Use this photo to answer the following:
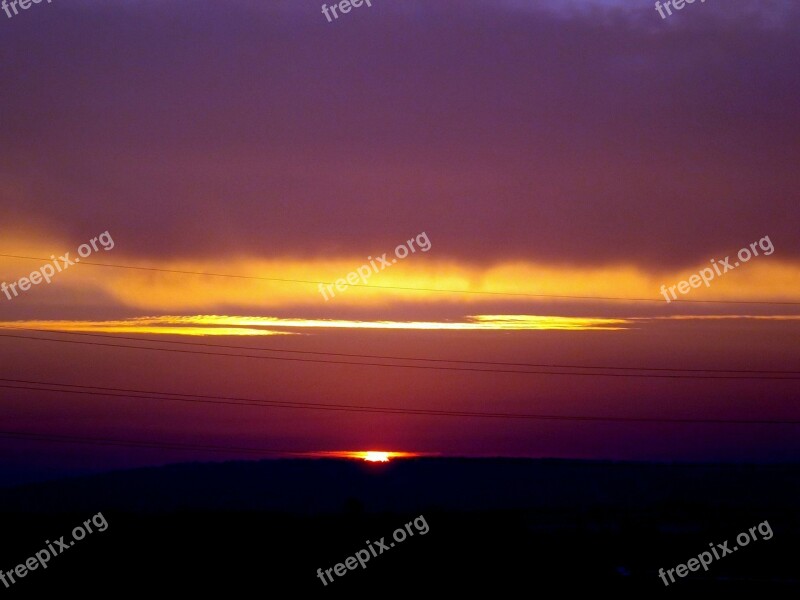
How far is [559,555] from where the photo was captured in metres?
26.1

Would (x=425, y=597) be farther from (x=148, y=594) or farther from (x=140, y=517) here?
(x=140, y=517)

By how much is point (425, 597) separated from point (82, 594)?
8.07 metres

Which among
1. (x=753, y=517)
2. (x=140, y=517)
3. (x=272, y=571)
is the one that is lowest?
(x=753, y=517)

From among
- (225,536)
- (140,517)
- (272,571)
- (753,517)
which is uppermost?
(140,517)

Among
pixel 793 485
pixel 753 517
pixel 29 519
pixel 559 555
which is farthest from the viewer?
pixel 793 485

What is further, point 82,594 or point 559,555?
point 559,555

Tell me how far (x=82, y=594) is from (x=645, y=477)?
5017cm

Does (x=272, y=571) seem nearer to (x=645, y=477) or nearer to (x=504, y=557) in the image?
(x=504, y=557)

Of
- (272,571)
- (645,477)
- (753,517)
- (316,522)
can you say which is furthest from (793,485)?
(272,571)

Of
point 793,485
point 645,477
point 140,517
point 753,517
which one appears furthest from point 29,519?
point 793,485

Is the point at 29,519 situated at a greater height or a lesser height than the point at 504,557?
greater

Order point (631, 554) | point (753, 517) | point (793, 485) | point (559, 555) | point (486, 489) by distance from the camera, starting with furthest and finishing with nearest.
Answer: point (486, 489) < point (793, 485) < point (753, 517) < point (631, 554) < point (559, 555)

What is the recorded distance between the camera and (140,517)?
3594cm

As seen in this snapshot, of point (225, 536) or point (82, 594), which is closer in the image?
point (82, 594)
